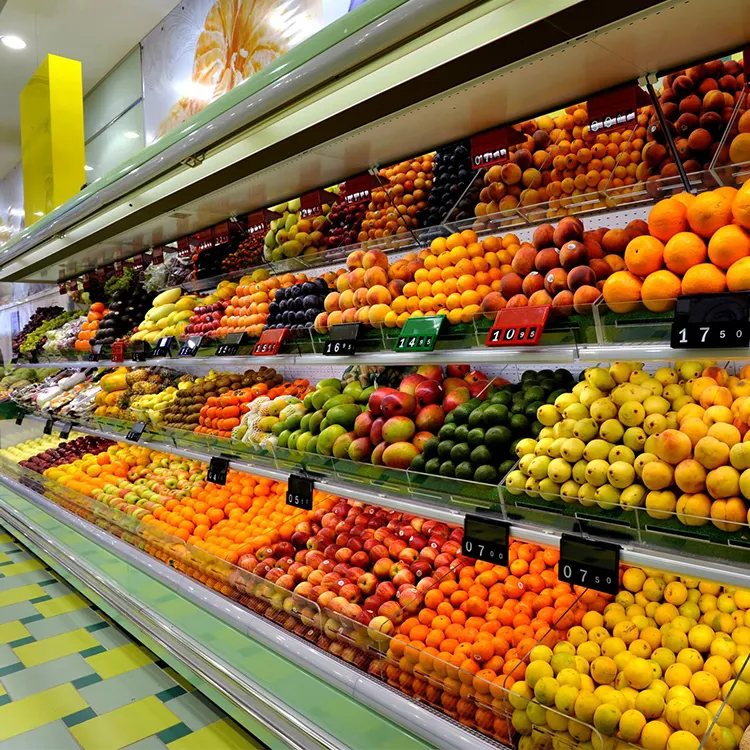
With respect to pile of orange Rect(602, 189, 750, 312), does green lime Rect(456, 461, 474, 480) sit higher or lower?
lower

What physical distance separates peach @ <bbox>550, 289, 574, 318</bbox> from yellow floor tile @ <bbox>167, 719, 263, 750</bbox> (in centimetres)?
191

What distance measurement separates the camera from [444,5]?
1.41 meters

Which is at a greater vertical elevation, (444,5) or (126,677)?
(444,5)

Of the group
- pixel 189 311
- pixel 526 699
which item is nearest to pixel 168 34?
pixel 189 311

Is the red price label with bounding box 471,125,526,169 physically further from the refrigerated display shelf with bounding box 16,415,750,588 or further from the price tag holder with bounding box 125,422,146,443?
the price tag holder with bounding box 125,422,146,443

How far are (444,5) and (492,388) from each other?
1215 mm

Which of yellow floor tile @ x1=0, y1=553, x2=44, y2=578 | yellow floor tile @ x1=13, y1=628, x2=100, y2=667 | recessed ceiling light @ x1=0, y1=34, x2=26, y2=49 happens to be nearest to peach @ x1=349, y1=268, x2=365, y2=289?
yellow floor tile @ x1=13, y1=628, x2=100, y2=667

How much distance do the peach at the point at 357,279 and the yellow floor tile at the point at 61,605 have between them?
265 centimetres

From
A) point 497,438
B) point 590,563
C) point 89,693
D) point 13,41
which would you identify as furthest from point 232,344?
point 13,41

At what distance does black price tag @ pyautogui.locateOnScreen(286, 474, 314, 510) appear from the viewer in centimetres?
226

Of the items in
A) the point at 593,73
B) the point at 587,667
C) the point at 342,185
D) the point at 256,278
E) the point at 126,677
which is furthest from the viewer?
the point at 256,278

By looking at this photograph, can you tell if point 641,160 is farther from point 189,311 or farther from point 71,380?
point 71,380

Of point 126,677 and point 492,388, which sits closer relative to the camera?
point 492,388

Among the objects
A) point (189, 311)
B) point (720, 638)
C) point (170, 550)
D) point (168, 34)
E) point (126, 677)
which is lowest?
point (126, 677)
